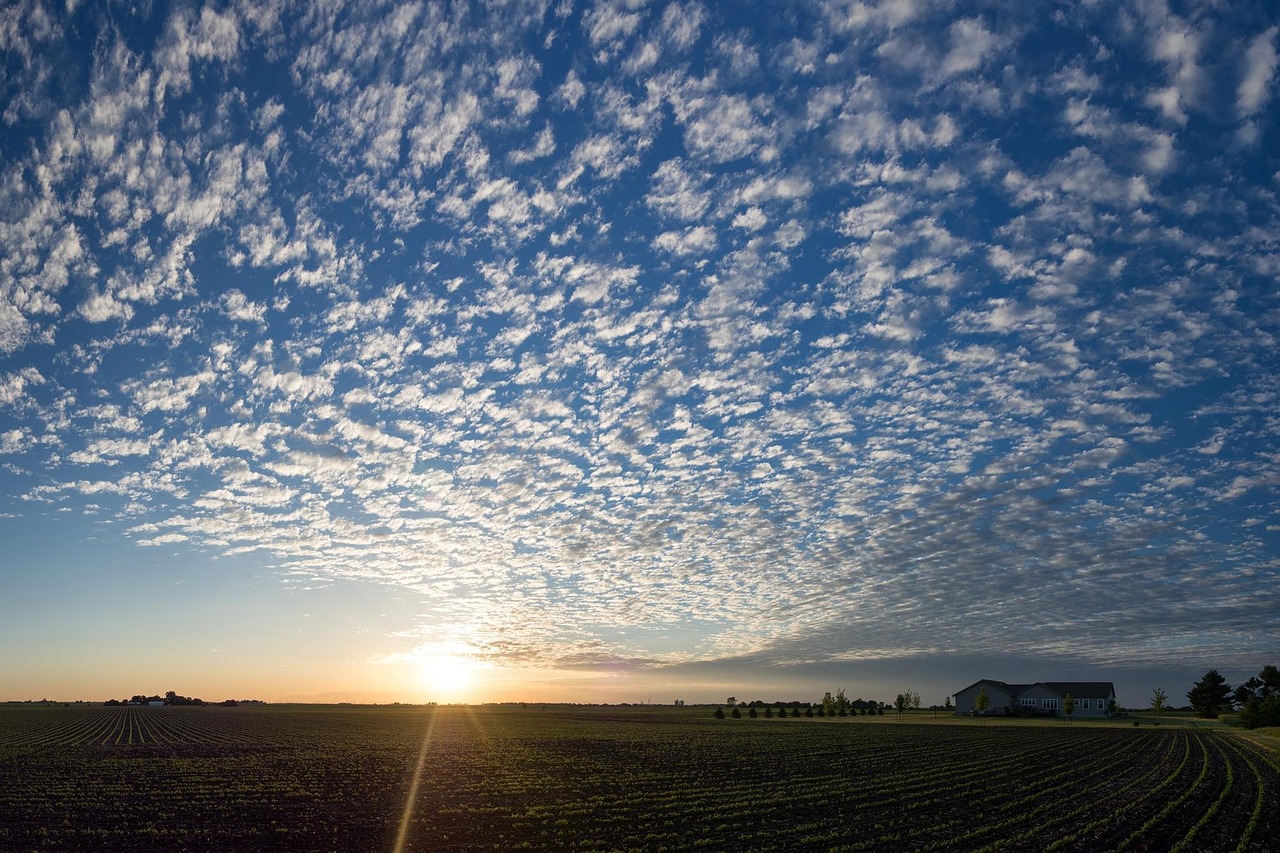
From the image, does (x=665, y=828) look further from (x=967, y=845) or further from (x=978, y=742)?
(x=978, y=742)

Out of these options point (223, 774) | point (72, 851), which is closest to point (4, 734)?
point (223, 774)

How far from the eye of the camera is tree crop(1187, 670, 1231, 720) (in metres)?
139

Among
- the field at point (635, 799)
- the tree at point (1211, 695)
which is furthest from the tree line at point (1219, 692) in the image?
the field at point (635, 799)

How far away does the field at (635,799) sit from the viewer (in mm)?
22000

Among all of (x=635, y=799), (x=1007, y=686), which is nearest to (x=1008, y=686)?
(x=1007, y=686)

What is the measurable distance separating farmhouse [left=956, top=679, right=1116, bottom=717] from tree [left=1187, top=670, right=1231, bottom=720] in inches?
664

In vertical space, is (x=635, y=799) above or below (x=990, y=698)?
above

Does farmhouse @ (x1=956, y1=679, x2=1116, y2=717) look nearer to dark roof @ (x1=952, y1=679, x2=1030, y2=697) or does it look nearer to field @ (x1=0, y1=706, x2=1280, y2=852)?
dark roof @ (x1=952, y1=679, x2=1030, y2=697)

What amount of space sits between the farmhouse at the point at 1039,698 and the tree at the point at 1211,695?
16.9 meters

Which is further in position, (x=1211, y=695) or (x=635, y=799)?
(x=1211, y=695)

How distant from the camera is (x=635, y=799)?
95.2 feet

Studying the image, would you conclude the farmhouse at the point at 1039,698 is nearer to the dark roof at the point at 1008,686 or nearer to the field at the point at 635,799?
the dark roof at the point at 1008,686

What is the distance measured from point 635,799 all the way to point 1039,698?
13795 centimetres

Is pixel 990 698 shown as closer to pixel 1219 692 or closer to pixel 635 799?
pixel 1219 692
